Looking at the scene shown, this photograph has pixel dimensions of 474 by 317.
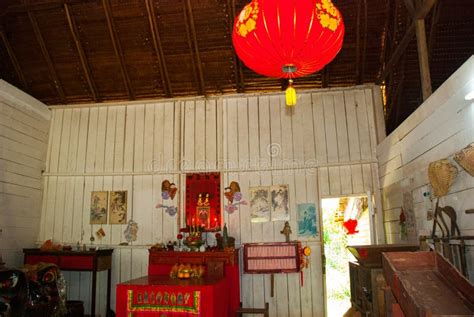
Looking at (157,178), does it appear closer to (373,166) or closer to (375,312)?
(373,166)

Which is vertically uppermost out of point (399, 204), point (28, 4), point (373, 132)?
point (28, 4)

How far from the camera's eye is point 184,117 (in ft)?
26.9

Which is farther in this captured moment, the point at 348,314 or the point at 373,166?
the point at 373,166

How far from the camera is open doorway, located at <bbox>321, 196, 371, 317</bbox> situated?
28.3 feet

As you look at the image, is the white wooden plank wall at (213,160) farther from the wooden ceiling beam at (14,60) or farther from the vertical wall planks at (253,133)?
the wooden ceiling beam at (14,60)

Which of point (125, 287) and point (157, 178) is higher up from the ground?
point (157, 178)

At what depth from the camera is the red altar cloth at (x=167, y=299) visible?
16.9ft

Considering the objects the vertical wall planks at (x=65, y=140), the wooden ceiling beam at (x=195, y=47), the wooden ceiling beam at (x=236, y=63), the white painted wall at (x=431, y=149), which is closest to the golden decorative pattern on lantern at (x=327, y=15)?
the white painted wall at (x=431, y=149)

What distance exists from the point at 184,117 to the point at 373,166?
3.90 meters

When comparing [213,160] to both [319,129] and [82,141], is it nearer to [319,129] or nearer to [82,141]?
[319,129]

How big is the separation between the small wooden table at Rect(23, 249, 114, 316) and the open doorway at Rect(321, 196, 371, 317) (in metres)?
4.68

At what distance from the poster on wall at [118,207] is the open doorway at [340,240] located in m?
4.28

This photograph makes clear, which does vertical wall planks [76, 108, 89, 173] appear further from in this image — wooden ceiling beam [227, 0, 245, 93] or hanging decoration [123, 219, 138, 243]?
wooden ceiling beam [227, 0, 245, 93]

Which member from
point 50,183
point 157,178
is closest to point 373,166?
point 157,178
